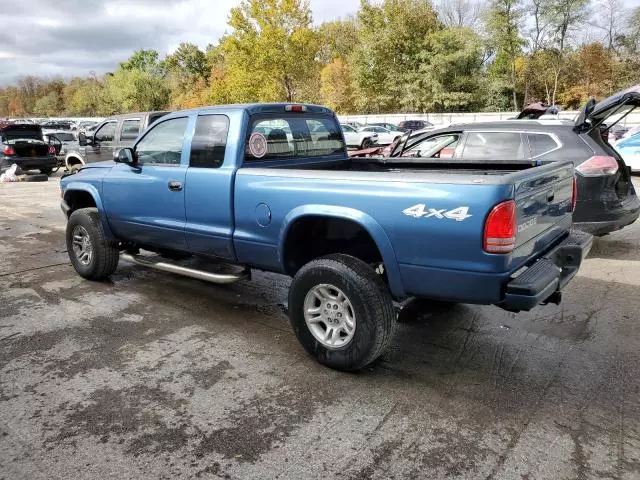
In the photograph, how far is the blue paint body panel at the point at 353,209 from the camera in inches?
112

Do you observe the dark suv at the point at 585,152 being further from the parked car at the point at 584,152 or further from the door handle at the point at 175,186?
the door handle at the point at 175,186

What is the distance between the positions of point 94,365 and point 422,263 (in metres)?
2.42

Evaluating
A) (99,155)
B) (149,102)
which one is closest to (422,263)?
(99,155)

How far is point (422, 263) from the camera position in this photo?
303cm

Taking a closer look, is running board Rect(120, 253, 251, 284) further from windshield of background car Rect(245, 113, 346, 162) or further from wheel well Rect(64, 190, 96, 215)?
wheel well Rect(64, 190, 96, 215)

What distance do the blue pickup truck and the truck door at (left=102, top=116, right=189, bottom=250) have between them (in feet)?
0.06

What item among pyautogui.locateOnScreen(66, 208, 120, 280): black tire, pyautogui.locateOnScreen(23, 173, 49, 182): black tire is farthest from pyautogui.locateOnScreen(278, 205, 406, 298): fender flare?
pyautogui.locateOnScreen(23, 173, 49, 182): black tire

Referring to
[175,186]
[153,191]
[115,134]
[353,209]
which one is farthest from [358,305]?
[115,134]

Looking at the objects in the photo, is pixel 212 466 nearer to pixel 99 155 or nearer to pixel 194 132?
pixel 194 132

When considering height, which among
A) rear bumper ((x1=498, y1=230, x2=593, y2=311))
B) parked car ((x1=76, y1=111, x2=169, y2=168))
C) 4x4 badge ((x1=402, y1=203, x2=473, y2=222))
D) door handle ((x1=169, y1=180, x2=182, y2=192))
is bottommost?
rear bumper ((x1=498, y1=230, x2=593, y2=311))

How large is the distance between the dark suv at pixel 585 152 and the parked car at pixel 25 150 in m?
15.1

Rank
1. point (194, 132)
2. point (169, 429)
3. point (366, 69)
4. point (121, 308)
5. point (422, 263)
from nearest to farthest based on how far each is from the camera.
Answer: point (169, 429), point (422, 263), point (194, 132), point (121, 308), point (366, 69)

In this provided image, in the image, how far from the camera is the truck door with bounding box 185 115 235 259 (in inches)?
159

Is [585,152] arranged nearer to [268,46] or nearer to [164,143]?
[164,143]
